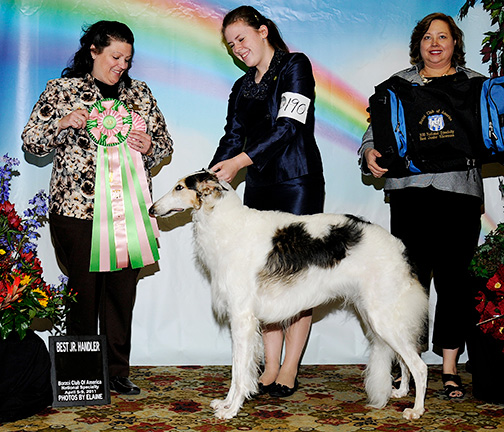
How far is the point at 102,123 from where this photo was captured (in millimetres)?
3605

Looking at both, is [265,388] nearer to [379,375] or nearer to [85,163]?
[379,375]

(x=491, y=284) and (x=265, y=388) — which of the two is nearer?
(x=491, y=284)

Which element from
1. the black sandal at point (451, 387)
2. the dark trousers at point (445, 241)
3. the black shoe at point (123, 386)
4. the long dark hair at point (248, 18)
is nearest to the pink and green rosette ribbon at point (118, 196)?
the black shoe at point (123, 386)

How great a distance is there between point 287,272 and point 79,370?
127 cm

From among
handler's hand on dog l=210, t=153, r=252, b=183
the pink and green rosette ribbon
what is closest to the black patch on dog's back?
handler's hand on dog l=210, t=153, r=252, b=183

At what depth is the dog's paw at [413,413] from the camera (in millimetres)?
3258

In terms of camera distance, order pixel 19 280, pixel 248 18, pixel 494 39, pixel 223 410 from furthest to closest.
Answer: pixel 494 39
pixel 248 18
pixel 223 410
pixel 19 280

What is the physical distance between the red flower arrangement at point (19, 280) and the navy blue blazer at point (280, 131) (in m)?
1.25

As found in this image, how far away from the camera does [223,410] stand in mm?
3299

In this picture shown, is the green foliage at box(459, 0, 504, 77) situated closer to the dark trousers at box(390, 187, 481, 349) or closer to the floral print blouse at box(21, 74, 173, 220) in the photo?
the dark trousers at box(390, 187, 481, 349)

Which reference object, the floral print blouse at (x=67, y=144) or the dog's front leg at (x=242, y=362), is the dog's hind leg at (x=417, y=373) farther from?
the floral print blouse at (x=67, y=144)

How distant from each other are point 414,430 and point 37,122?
263 cm

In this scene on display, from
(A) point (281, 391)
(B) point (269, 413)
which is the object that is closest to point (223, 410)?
(B) point (269, 413)

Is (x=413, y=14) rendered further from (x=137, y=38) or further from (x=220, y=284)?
(x=220, y=284)
